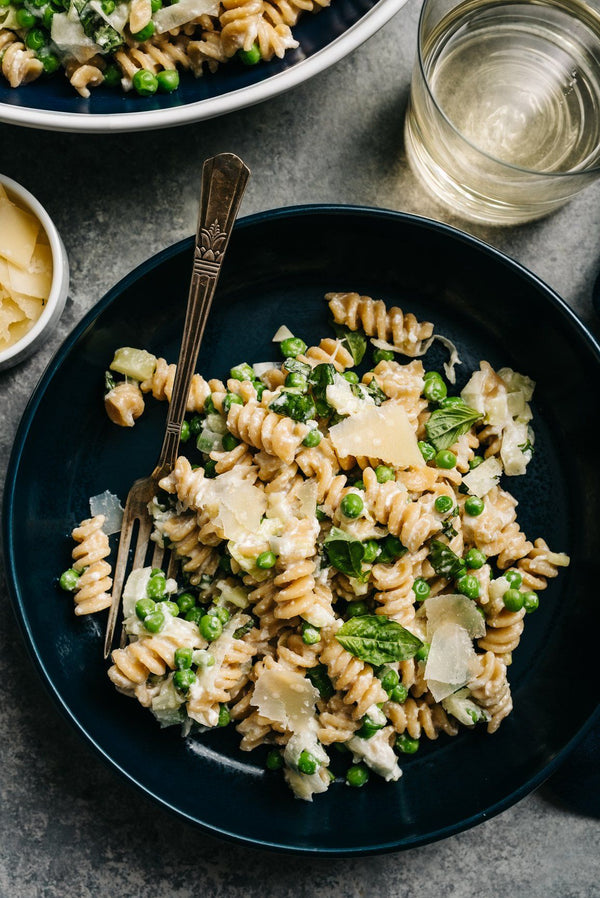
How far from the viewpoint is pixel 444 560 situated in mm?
3336

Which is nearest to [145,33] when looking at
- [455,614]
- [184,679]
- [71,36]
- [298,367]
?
[71,36]

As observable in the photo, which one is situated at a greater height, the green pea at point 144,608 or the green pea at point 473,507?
the green pea at point 473,507

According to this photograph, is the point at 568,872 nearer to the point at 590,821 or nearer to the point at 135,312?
the point at 590,821

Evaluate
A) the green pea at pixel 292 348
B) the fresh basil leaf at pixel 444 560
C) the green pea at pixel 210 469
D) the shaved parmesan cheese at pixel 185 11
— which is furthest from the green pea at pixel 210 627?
the shaved parmesan cheese at pixel 185 11

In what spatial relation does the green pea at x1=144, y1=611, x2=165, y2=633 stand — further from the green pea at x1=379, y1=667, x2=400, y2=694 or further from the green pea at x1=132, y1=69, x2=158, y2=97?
the green pea at x1=132, y1=69, x2=158, y2=97

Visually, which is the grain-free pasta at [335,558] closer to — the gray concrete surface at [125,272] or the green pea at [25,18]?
the gray concrete surface at [125,272]

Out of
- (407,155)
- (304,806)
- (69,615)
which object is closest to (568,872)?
(304,806)

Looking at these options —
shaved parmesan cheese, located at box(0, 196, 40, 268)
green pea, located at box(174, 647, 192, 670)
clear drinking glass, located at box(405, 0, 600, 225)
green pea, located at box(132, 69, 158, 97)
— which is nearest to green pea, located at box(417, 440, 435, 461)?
clear drinking glass, located at box(405, 0, 600, 225)

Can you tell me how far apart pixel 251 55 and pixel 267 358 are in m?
1.28

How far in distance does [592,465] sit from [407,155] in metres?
1.77

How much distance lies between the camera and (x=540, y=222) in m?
3.87

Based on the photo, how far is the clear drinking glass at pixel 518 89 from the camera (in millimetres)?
3660

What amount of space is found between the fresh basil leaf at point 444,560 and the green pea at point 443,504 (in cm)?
17

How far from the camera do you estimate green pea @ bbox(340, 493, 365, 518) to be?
3.14 metres
